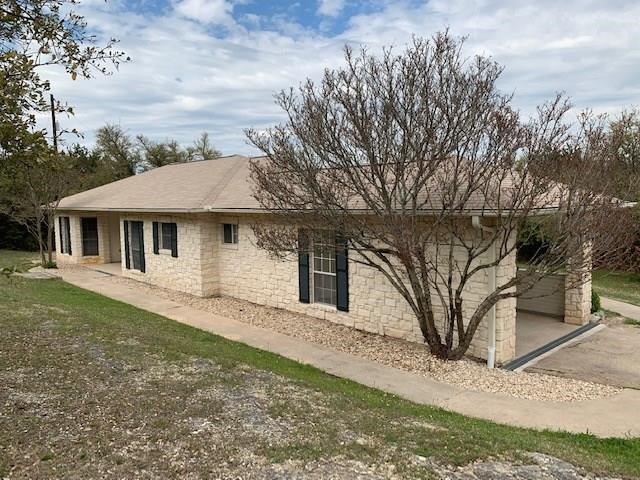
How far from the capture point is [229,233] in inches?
541

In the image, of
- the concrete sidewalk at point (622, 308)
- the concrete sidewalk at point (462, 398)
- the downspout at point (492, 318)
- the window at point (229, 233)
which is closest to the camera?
the concrete sidewalk at point (462, 398)

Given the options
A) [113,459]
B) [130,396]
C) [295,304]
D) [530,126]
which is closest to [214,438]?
[113,459]

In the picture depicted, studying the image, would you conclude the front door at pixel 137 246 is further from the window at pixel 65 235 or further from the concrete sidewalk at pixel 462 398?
the concrete sidewalk at pixel 462 398

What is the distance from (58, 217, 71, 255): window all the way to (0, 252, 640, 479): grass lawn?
1436 cm

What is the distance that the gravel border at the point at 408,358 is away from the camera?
7.16m

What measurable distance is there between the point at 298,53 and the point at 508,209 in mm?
6829

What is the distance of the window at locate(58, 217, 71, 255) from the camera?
68.9 feet

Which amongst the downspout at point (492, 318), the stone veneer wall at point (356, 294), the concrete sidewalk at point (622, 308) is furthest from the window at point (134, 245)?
the concrete sidewalk at point (622, 308)

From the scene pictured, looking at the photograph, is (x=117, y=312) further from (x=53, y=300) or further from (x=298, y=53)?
(x=298, y=53)

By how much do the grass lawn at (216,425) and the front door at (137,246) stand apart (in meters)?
8.24

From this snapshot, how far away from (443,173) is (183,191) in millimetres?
9623

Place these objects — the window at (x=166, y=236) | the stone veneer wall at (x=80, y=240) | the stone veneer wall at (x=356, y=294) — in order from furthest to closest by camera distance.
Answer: the stone veneer wall at (x=80, y=240), the window at (x=166, y=236), the stone veneer wall at (x=356, y=294)

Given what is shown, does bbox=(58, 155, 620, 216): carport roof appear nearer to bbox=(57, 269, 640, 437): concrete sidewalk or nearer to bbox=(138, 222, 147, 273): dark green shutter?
bbox=(138, 222, 147, 273): dark green shutter

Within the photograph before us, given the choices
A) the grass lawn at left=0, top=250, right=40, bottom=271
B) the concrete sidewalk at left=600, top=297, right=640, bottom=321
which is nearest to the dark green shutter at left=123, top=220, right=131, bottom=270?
the grass lawn at left=0, top=250, right=40, bottom=271
